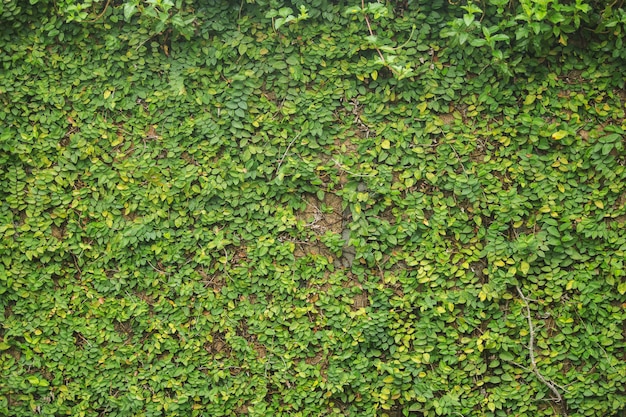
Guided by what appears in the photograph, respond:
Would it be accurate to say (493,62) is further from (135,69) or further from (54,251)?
(54,251)

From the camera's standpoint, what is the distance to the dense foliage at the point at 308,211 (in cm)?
Result: 333

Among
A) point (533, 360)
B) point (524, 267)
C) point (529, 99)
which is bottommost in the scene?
point (533, 360)

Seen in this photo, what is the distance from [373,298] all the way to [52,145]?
225 cm

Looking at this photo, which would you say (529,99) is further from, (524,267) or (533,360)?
(533,360)

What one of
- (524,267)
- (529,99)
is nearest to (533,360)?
(524,267)

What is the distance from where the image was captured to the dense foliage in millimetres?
3328

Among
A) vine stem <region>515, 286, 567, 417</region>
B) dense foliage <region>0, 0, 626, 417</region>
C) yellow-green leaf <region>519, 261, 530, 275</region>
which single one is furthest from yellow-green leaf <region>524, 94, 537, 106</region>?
vine stem <region>515, 286, 567, 417</region>

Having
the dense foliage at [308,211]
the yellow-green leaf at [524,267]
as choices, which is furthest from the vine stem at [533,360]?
the yellow-green leaf at [524,267]

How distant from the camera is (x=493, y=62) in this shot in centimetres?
334

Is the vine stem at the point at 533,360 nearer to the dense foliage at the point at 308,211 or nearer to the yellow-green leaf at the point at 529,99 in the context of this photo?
the dense foliage at the point at 308,211

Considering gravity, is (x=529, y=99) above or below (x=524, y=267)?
above

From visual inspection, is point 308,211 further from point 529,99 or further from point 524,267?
point 529,99

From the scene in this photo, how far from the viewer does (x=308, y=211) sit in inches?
141

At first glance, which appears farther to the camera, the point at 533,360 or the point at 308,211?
the point at 308,211
